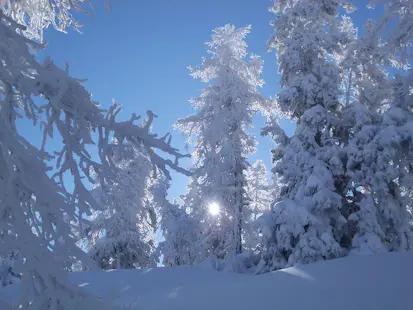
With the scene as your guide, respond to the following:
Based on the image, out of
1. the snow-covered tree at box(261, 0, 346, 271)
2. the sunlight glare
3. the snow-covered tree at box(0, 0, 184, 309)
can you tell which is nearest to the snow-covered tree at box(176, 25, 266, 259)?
the sunlight glare

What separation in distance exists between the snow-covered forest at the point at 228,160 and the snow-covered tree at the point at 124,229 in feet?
0.32

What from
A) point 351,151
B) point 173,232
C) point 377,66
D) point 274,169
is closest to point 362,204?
point 351,151

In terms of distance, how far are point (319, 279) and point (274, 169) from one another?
22.5ft

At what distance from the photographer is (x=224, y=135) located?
53.8 ft

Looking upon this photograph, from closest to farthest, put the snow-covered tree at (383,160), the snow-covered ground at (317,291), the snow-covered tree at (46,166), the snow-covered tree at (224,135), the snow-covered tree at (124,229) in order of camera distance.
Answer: the snow-covered tree at (46,166), the snow-covered ground at (317,291), the snow-covered tree at (383,160), the snow-covered tree at (224,135), the snow-covered tree at (124,229)

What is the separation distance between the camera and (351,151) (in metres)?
10.4

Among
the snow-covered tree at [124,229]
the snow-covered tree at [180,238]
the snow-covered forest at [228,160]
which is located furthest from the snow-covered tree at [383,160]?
the snow-covered tree at [124,229]

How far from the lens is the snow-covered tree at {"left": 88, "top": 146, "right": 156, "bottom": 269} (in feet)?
62.1

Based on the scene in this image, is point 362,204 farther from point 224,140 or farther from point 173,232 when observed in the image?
point 173,232

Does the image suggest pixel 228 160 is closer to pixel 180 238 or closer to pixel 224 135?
pixel 224 135

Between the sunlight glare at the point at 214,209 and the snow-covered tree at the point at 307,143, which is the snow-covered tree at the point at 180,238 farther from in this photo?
the snow-covered tree at the point at 307,143

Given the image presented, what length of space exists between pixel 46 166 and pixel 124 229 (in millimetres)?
18080

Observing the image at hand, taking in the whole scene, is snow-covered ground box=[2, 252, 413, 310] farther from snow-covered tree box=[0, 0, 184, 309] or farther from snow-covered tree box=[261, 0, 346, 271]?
snow-covered tree box=[261, 0, 346, 271]

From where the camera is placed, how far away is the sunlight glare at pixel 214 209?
16.3 m
